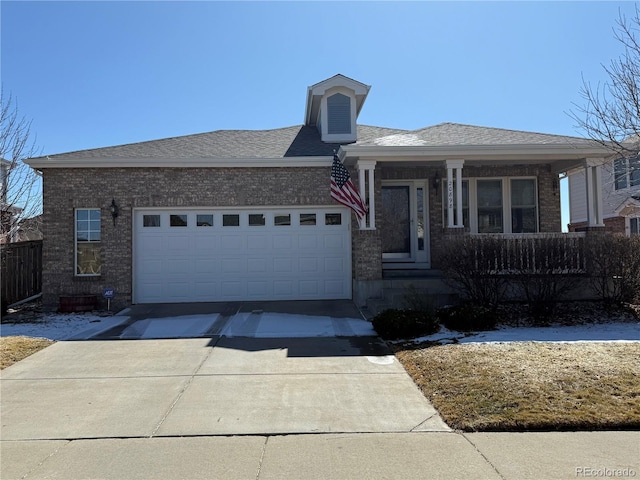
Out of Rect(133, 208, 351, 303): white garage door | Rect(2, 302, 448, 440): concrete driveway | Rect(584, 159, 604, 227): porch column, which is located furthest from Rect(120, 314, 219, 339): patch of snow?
Rect(584, 159, 604, 227): porch column

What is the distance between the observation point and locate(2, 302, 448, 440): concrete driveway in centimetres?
473

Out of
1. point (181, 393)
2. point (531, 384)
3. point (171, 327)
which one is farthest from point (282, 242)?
→ point (531, 384)

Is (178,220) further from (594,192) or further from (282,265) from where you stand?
(594,192)

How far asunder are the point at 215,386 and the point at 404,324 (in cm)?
352

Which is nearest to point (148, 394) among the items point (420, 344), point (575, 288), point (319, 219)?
point (420, 344)

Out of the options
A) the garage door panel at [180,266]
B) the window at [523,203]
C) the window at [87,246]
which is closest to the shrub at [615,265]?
the window at [523,203]

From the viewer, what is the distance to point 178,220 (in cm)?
1222

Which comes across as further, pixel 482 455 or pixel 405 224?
pixel 405 224

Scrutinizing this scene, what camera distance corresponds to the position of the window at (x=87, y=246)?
39.5 ft

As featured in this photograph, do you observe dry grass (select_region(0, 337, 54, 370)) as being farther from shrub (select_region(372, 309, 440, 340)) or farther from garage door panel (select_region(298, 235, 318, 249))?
garage door panel (select_region(298, 235, 318, 249))

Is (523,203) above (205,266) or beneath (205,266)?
above

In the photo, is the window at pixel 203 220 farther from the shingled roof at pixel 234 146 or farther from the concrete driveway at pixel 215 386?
the concrete driveway at pixel 215 386

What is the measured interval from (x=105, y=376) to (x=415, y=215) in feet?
28.6

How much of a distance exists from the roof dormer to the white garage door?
286 centimetres
